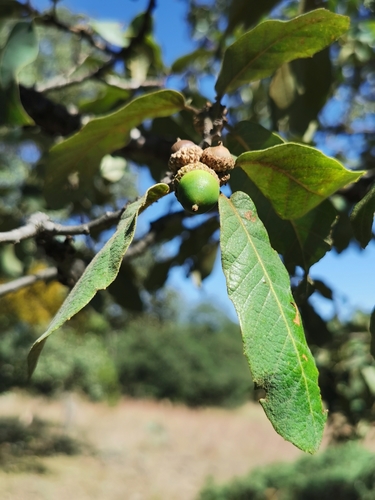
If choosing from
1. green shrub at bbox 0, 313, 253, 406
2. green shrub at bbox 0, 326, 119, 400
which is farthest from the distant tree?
green shrub at bbox 0, 313, 253, 406

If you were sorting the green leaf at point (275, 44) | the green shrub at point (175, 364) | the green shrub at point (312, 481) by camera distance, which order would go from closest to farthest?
the green leaf at point (275, 44)
the green shrub at point (312, 481)
the green shrub at point (175, 364)

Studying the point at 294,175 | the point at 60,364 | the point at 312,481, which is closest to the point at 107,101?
the point at 294,175

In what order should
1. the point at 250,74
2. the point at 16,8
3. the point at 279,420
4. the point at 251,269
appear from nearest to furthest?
the point at 279,420 < the point at 251,269 < the point at 250,74 < the point at 16,8

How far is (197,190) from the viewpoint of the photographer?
2.44 ft

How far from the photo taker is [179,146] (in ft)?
2.86

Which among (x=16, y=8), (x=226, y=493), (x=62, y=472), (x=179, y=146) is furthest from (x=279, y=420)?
(x=62, y=472)

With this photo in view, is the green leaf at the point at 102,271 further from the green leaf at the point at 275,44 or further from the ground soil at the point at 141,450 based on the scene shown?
the ground soil at the point at 141,450

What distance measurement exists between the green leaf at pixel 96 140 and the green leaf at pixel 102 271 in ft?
1.10

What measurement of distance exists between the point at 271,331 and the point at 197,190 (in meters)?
0.24

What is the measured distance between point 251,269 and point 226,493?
→ 22.4ft

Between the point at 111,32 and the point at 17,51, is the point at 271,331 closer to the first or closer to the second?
the point at 17,51

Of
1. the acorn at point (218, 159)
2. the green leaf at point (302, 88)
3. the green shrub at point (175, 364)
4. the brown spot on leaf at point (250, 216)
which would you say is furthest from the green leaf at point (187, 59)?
the green shrub at point (175, 364)

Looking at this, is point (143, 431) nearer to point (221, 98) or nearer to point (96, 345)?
point (96, 345)

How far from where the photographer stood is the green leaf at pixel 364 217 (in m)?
0.81
